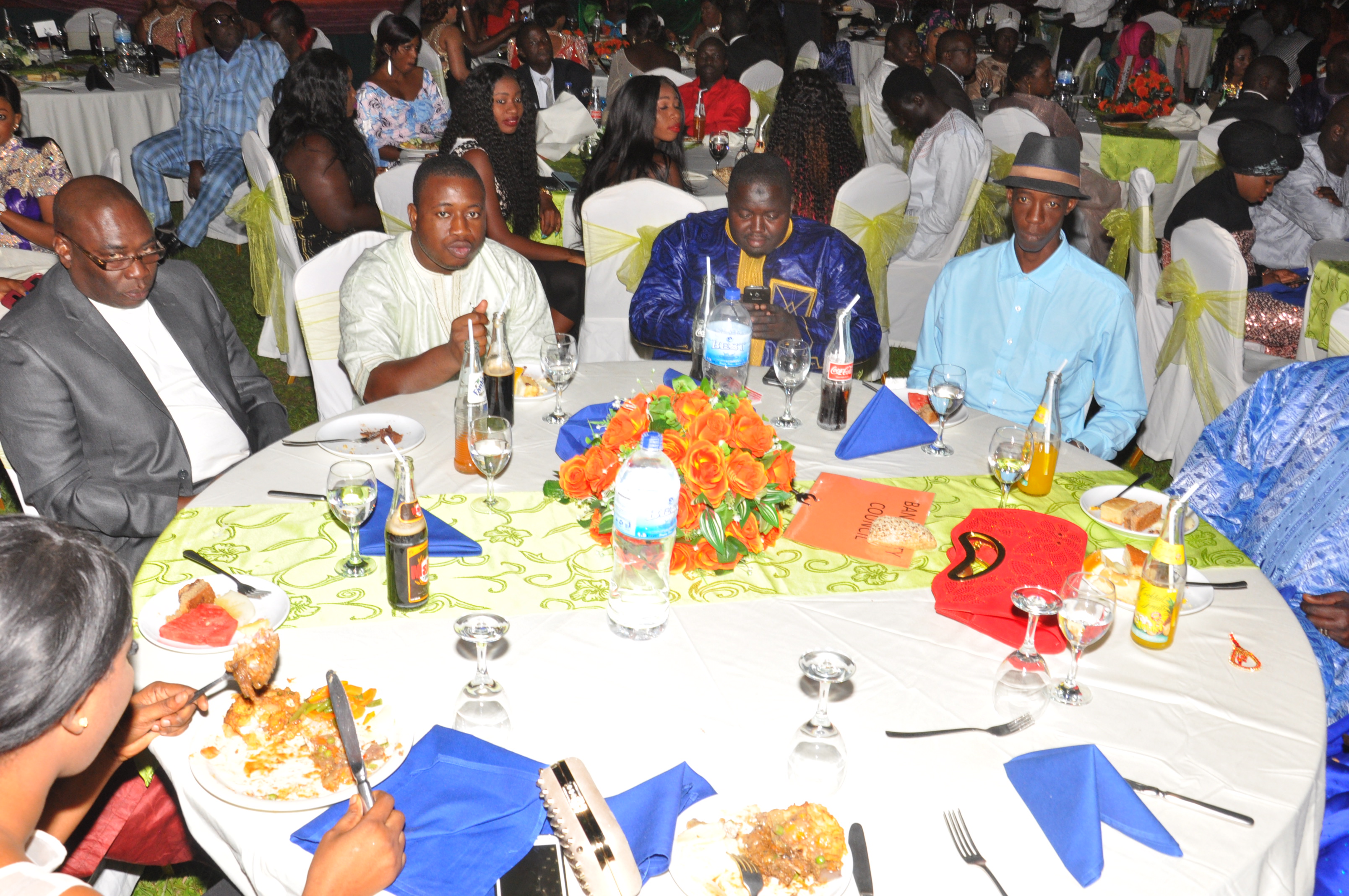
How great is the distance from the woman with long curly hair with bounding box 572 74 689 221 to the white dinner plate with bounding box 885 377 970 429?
2.18 meters

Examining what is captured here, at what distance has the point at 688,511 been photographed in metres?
1.89

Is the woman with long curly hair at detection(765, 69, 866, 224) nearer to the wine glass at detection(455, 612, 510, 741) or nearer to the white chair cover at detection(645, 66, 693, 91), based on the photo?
the white chair cover at detection(645, 66, 693, 91)

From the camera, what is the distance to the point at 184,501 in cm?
267

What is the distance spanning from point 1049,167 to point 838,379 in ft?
3.66

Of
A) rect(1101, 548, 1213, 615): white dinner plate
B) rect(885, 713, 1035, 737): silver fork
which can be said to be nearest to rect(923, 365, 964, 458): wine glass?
rect(1101, 548, 1213, 615): white dinner plate

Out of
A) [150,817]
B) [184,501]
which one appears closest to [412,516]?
[150,817]

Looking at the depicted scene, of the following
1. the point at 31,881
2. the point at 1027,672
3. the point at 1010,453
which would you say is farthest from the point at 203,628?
the point at 1010,453

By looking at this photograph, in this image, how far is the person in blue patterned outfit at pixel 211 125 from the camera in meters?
6.37

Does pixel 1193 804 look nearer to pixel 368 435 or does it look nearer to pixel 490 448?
pixel 490 448

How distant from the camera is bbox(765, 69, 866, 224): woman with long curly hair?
5016 mm

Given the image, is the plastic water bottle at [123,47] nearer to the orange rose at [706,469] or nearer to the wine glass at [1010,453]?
the orange rose at [706,469]

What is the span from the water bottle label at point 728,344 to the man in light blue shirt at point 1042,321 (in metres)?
0.70

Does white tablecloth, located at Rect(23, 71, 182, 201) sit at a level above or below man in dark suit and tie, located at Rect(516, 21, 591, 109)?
below

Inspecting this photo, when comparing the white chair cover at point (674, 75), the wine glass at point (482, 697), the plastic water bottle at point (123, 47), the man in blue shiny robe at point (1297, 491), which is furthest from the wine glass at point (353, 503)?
the plastic water bottle at point (123, 47)
